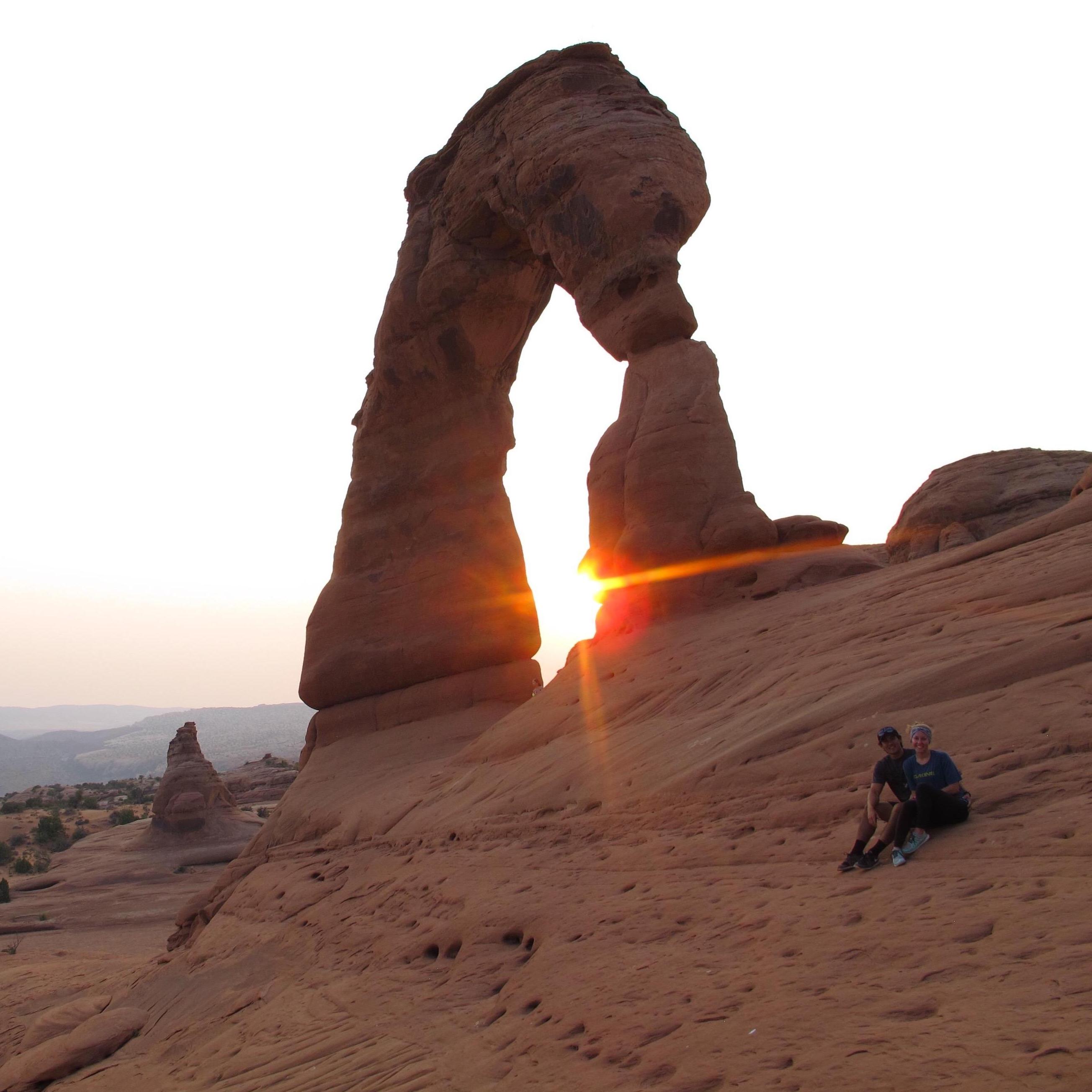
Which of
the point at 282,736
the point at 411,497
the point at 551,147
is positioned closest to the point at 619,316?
the point at 551,147

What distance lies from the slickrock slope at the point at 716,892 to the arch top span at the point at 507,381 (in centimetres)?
183

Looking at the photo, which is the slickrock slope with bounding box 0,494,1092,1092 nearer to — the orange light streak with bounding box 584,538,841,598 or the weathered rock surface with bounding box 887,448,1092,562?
the orange light streak with bounding box 584,538,841,598

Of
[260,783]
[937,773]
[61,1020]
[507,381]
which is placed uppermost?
[507,381]

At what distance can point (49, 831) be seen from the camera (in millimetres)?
26609

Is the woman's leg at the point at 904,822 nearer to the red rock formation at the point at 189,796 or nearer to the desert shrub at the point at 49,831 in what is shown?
the red rock formation at the point at 189,796

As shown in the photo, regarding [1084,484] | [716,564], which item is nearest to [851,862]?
[1084,484]

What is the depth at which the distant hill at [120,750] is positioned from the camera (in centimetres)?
11100

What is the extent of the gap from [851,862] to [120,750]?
160m

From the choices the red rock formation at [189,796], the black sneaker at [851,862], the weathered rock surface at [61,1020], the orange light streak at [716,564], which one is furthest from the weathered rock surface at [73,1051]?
the red rock formation at [189,796]

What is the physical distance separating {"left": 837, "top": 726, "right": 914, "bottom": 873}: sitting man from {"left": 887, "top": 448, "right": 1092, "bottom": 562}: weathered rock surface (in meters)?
5.62

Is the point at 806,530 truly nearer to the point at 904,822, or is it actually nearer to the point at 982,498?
the point at 982,498

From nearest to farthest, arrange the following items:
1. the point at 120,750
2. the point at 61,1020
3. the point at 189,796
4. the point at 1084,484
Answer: the point at 1084,484 → the point at 61,1020 → the point at 189,796 → the point at 120,750

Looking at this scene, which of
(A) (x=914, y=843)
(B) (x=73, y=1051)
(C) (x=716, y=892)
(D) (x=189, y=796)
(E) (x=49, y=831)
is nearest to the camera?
(A) (x=914, y=843)

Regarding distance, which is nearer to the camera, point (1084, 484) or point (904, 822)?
point (904, 822)
